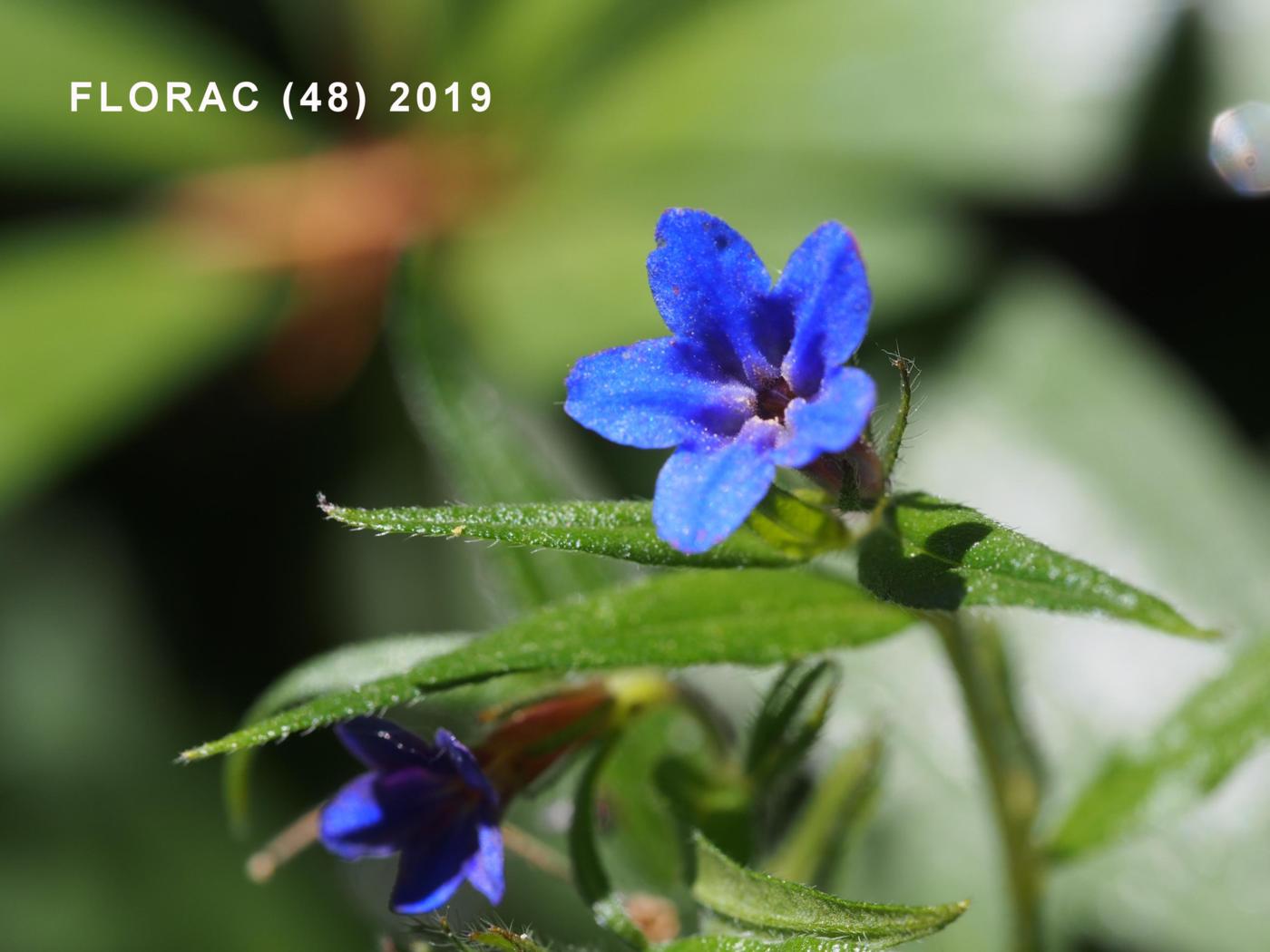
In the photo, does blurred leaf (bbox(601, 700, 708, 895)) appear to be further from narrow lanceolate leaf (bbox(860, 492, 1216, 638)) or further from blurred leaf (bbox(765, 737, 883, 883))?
narrow lanceolate leaf (bbox(860, 492, 1216, 638))

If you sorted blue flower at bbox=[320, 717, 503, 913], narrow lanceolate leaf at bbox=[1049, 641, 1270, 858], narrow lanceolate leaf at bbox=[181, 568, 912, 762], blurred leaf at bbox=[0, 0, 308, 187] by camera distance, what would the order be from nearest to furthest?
1. narrow lanceolate leaf at bbox=[181, 568, 912, 762]
2. blue flower at bbox=[320, 717, 503, 913]
3. narrow lanceolate leaf at bbox=[1049, 641, 1270, 858]
4. blurred leaf at bbox=[0, 0, 308, 187]

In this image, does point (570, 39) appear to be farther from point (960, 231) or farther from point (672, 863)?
point (672, 863)

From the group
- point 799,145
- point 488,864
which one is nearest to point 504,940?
point 488,864

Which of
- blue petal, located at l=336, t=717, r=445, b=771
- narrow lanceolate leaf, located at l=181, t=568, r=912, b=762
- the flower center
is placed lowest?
blue petal, located at l=336, t=717, r=445, b=771

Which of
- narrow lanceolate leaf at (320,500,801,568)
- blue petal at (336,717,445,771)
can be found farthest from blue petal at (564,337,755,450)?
blue petal at (336,717,445,771)

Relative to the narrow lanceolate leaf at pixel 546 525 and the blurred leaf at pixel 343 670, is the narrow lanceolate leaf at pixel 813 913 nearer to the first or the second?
the narrow lanceolate leaf at pixel 546 525

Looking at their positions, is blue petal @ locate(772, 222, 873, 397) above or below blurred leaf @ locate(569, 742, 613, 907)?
above

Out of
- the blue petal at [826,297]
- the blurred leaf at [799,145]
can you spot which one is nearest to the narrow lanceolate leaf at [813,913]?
the blue petal at [826,297]
